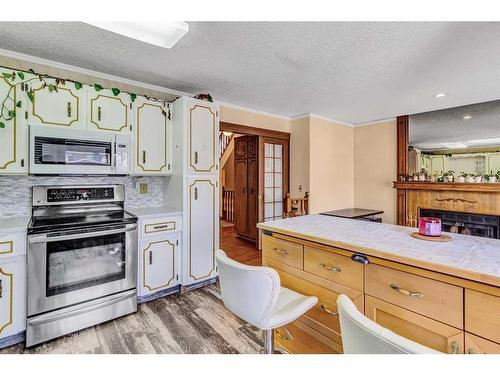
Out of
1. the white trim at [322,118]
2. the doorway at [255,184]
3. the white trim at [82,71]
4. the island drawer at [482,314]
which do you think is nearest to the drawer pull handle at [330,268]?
the island drawer at [482,314]

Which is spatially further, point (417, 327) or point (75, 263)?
point (75, 263)

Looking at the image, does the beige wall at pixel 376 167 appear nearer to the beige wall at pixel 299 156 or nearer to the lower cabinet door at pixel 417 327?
the beige wall at pixel 299 156

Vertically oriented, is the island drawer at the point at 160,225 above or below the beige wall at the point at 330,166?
below

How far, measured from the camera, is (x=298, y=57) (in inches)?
91.6

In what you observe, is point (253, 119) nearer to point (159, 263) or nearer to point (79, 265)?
point (159, 263)

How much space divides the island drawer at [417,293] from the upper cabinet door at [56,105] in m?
2.66

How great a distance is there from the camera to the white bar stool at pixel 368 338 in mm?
577

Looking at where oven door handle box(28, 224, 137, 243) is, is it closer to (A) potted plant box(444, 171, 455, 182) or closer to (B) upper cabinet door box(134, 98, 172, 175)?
(B) upper cabinet door box(134, 98, 172, 175)

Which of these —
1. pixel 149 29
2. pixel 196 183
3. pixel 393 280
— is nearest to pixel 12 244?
pixel 196 183

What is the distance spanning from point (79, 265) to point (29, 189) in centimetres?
90

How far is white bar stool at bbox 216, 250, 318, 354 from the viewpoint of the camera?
3.57ft
